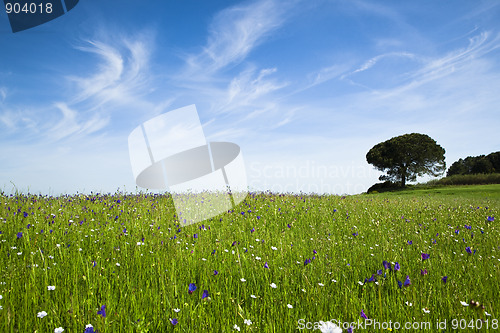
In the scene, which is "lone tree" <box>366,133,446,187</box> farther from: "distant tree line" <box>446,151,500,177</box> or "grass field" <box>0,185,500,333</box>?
"grass field" <box>0,185,500,333</box>

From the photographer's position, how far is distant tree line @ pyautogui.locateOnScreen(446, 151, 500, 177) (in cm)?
5075

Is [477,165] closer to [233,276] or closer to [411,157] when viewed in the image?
[411,157]

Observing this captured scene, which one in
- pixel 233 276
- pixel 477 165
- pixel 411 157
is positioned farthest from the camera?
pixel 477 165

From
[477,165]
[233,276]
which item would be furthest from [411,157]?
[233,276]

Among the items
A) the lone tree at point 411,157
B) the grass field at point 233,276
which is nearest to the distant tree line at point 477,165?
the lone tree at point 411,157

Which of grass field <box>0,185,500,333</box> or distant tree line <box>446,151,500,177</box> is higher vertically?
distant tree line <box>446,151,500,177</box>

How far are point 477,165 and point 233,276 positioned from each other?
210ft

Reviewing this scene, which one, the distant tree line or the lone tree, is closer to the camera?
the lone tree

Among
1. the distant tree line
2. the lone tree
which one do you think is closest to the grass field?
the lone tree

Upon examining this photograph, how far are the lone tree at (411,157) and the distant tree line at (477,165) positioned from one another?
12873 mm

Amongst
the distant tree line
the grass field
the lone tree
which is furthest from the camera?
the distant tree line

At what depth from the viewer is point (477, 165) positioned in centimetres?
5294

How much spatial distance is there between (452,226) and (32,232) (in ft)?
30.1

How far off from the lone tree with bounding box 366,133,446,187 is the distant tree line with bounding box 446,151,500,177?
507 inches
